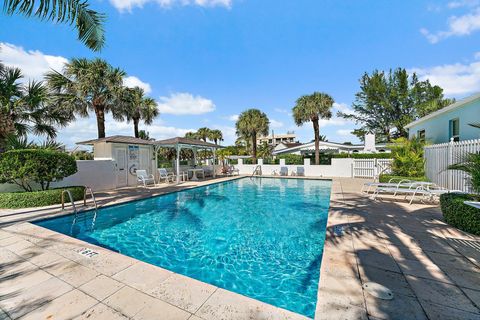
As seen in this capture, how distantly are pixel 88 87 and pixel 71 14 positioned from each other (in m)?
8.09

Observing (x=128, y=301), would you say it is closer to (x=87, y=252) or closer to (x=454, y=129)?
(x=87, y=252)

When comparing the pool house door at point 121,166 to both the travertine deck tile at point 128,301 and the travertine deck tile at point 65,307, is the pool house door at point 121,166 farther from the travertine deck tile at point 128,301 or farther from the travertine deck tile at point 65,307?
the travertine deck tile at point 128,301

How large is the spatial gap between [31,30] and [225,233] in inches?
374

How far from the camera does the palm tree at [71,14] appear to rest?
4.34 meters

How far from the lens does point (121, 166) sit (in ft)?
40.5

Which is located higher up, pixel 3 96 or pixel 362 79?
pixel 362 79

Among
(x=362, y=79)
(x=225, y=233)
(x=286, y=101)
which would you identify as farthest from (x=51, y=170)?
(x=362, y=79)

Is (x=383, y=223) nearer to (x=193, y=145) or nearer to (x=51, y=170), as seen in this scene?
(x=51, y=170)

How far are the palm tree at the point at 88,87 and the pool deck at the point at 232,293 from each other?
32.5 feet

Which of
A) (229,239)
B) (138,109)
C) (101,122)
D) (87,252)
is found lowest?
(229,239)

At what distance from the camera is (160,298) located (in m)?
2.43

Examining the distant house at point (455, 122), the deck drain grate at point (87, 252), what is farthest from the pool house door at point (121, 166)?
the distant house at point (455, 122)

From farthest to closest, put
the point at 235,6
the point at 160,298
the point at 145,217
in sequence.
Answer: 1. the point at 235,6
2. the point at 145,217
3. the point at 160,298

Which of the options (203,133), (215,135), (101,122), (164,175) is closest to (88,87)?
(101,122)
